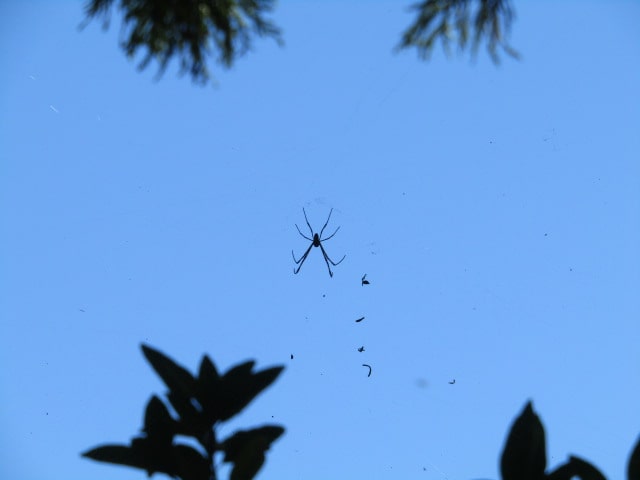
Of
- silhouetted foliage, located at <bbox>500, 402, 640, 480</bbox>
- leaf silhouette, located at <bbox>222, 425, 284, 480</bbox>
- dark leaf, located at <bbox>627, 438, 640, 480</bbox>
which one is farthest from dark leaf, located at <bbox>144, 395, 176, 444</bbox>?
dark leaf, located at <bbox>627, 438, 640, 480</bbox>

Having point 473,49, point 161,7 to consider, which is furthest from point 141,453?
point 473,49

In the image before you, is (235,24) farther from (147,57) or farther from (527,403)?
(527,403)

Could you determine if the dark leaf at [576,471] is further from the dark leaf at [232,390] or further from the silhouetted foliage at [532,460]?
the dark leaf at [232,390]

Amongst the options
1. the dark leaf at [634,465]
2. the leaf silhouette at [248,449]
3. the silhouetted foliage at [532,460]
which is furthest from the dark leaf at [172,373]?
the dark leaf at [634,465]

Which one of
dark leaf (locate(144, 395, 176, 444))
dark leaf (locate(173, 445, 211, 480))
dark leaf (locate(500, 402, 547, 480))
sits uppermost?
dark leaf (locate(144, 395, 176, 444))

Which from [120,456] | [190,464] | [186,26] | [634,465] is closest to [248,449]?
[190,464]

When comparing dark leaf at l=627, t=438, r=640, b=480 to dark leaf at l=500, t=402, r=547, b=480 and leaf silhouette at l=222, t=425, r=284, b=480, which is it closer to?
dark leaf at l=500, t=402, r=547, b=480

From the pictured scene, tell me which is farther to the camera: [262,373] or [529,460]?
[262,373]
